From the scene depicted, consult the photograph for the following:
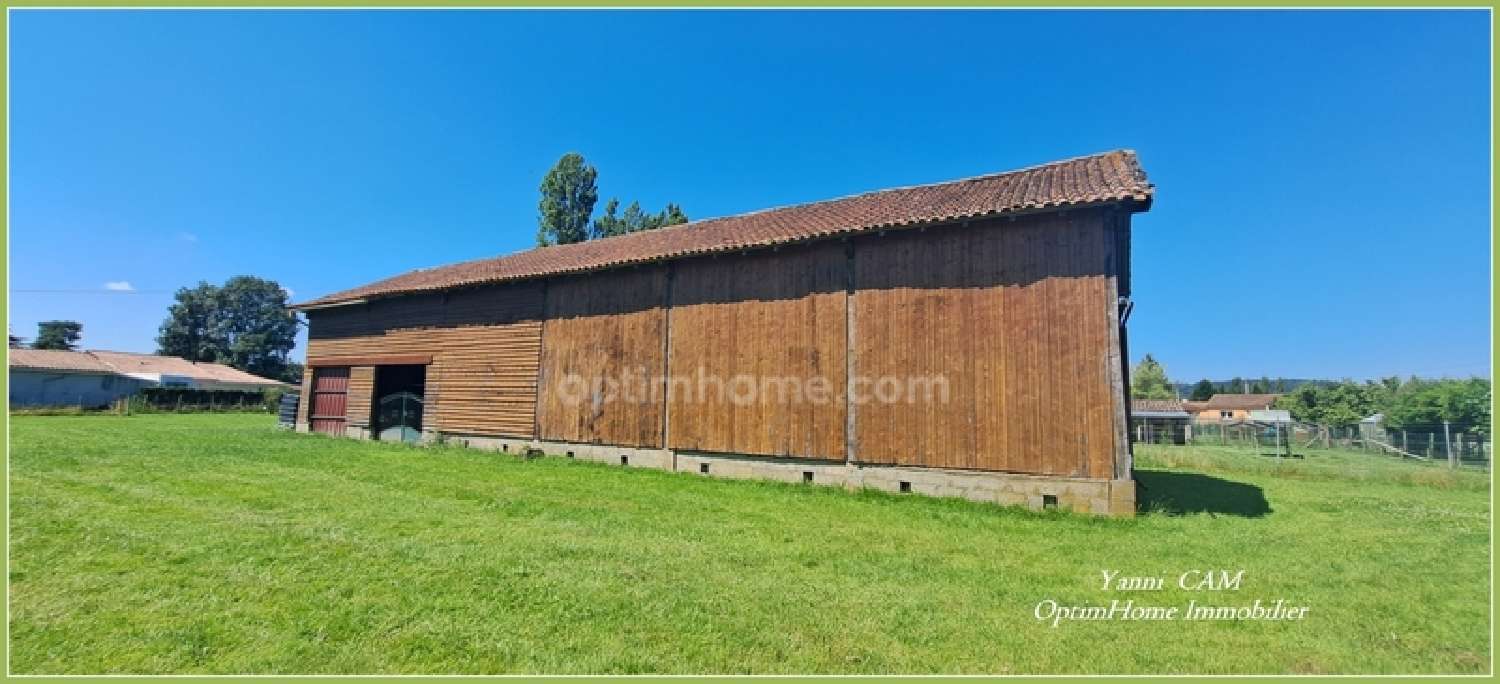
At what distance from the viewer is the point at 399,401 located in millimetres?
18594

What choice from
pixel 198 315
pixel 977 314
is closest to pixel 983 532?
pixel 977 314

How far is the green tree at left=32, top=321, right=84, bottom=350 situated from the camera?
207ft

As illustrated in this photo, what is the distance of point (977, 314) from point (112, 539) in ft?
35.7

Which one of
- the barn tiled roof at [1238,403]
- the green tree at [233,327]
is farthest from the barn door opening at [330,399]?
the barn tiled roof at [1238,403]

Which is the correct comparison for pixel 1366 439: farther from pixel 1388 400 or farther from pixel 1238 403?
pixel 1238 403

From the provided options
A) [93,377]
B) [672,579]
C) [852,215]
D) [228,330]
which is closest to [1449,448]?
[852,215]

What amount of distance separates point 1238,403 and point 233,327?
121475 millimetres

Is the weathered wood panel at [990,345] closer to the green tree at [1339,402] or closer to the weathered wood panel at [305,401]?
the weathered wood panel at [305,401]

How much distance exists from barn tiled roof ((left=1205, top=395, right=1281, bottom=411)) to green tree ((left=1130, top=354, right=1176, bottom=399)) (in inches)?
179

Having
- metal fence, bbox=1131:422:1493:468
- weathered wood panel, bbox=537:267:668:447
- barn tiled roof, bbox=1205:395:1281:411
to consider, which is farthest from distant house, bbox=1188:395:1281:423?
weathered wood panel, bbox=537:267:668:447

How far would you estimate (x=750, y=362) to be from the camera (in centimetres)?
1210

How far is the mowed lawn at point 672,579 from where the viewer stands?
3701mm

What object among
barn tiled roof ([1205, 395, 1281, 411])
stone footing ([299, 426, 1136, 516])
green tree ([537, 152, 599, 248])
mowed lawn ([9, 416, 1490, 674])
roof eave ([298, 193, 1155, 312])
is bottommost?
mowed lawn ([9, 416, 1490, 674])

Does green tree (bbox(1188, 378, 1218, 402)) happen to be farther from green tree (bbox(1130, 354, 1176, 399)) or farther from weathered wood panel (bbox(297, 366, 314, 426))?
weathered wood panel (bbox(297, 366, 314, 426))
